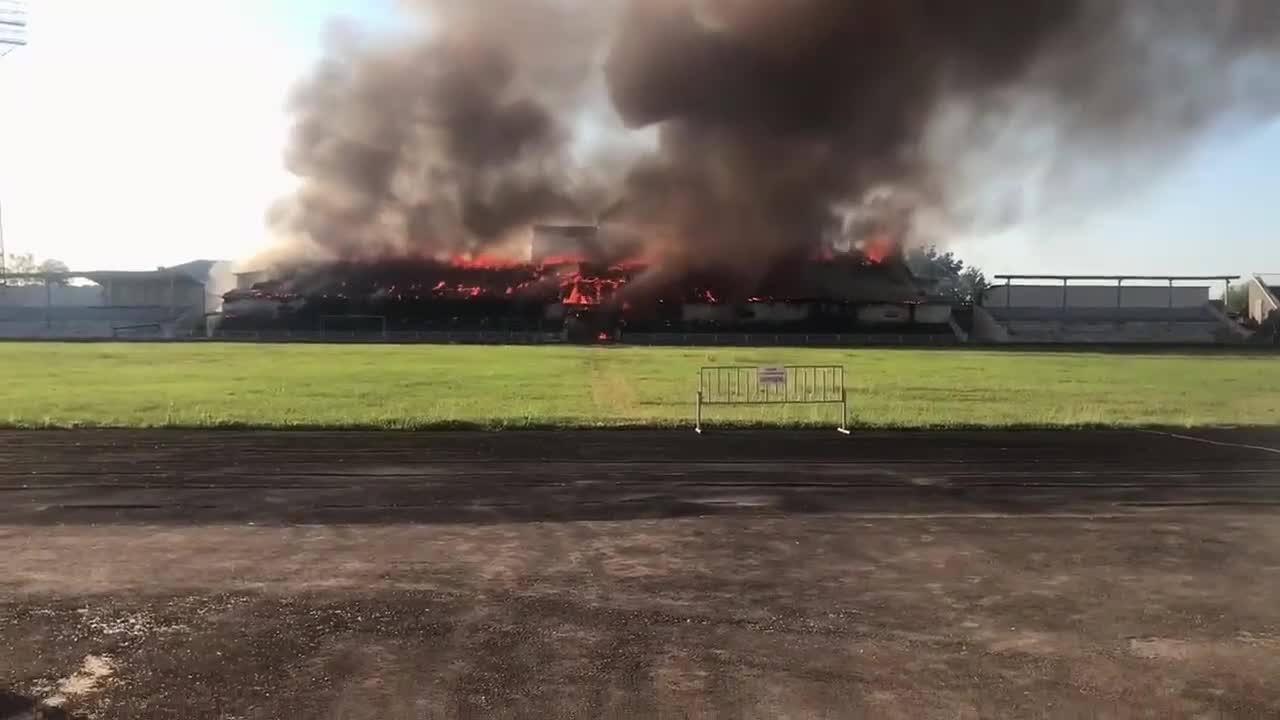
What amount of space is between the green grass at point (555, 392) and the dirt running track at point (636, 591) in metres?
5.81

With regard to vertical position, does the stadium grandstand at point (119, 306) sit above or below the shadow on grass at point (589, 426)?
above

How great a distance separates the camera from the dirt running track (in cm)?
462

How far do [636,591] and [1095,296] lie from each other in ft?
274

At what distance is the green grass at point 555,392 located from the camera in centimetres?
1755

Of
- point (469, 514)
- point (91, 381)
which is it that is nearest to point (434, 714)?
point (469, 514)

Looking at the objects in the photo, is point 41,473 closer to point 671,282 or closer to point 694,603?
point 694,603

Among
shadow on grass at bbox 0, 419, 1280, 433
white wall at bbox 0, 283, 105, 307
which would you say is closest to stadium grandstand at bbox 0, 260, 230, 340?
white wall at bbox 0, 283, 105, 307

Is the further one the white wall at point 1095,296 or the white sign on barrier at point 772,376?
the white wall at point 1095,296

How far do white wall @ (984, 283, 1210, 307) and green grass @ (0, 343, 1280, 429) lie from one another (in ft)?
129

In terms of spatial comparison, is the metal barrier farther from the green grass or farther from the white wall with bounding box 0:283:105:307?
the white wall with bounding box 0:283:105:307

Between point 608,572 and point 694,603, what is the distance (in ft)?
3.18

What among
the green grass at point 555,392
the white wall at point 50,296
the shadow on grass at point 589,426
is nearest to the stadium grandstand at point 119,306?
the white wall at point 50,296

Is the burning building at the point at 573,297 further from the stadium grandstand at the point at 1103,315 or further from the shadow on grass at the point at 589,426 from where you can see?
the shadow on grass at the point at 589,426

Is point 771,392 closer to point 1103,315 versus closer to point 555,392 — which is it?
point 555,392
